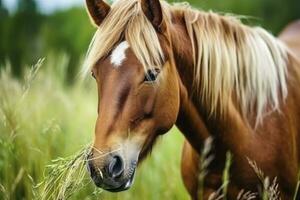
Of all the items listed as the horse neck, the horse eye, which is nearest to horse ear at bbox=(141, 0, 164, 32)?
the horse neck

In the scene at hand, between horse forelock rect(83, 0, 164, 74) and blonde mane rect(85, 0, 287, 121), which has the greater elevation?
horse forelock rect(83, 0, 164, 74)

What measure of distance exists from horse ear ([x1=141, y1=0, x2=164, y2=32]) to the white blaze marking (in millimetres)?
211

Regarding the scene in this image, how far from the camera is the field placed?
352 centimetres

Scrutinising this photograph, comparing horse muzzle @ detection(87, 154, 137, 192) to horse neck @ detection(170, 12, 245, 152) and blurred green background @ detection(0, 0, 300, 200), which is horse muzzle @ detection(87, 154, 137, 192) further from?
horse neck @ detection(170, 12, 245, 152)

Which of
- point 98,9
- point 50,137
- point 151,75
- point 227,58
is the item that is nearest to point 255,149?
point 227,58

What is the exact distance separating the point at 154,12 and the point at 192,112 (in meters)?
0.61

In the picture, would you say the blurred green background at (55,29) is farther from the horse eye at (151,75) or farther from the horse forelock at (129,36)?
the horse eye at (151,75)

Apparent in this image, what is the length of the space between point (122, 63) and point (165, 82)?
25cm

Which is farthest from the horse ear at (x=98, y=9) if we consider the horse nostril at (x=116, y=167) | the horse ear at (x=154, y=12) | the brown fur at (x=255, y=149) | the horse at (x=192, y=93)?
the horse nostril at (x=116, y=167)

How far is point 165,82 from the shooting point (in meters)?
2.99

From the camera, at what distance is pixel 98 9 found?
3150 millimetres

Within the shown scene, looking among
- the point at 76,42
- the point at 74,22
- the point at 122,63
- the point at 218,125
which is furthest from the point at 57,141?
the point at 74,22

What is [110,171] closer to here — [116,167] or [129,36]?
[116,167]

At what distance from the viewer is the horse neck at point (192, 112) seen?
3234 mm
